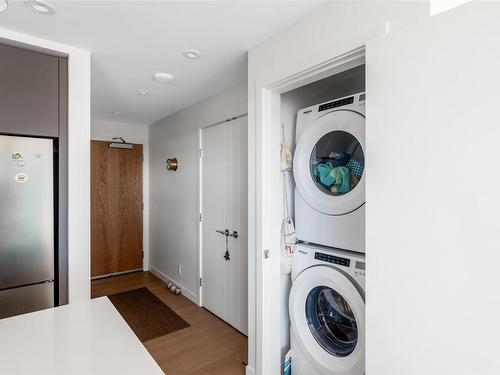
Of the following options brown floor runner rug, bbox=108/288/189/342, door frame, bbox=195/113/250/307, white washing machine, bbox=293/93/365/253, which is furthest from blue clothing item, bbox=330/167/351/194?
brown floor runner rug, bbox=108/288/189/342

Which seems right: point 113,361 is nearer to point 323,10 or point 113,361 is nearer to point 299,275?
point 299,275

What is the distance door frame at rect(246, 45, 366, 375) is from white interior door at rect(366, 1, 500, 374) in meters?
0.79

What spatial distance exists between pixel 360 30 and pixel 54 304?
2.38m

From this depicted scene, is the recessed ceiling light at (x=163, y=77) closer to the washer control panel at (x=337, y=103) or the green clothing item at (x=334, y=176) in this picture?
the washer control panel at (x=337, y=103)

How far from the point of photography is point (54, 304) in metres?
1.79

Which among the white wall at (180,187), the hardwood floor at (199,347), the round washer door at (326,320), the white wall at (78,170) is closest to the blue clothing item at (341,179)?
the round washer door at (326,320)

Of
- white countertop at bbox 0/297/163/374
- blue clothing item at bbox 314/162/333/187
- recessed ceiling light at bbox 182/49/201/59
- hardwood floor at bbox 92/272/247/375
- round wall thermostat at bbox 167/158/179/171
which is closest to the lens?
white countertop at bbox 0/297/163/374

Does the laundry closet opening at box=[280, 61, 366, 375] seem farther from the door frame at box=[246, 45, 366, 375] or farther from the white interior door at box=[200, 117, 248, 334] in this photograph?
the white interior door at box=[200, 117, 248, 334]

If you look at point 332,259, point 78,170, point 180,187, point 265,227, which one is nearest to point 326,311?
point 332,259

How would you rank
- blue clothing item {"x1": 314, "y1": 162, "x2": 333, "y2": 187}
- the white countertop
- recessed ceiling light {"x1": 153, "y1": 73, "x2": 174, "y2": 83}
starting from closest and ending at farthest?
1. the white countertop
2. blue clothing item {"x1": 314, "y1": 162, "x2": 333, "y2": 187}
3. recessed ceiling light {"x1": 153, "y1": 73, "x2": 174, "y2": 83}

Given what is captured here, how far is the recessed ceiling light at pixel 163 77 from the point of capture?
7.58ft

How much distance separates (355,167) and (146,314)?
2.60 metres

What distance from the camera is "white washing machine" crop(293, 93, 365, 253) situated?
1547mm

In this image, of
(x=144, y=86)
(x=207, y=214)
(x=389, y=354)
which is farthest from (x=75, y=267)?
(x=389, y=354)
